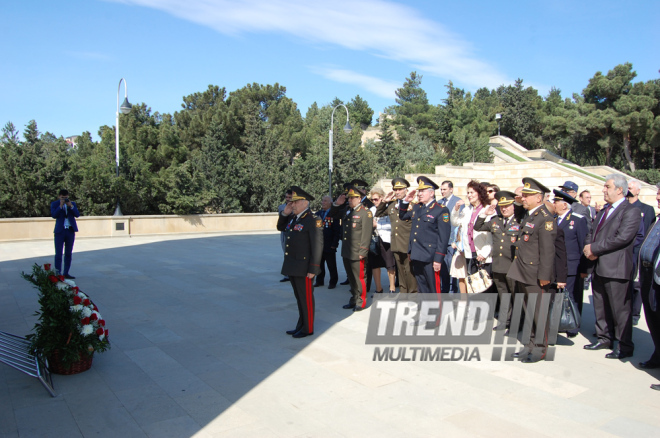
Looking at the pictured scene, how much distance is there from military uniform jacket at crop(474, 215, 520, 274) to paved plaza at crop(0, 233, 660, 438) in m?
1.27

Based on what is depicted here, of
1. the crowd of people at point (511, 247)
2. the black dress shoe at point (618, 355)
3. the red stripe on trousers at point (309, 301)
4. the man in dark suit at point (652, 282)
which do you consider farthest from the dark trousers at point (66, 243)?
the man in dark suit at point (652, 282)

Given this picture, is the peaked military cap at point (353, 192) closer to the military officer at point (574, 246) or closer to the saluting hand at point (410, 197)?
the saluting hand at point (410, 197)

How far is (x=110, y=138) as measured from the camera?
36.6 m

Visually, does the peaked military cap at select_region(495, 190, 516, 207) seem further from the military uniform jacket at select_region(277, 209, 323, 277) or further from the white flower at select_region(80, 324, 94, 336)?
the white flower at select_region(80, 324, 94, 336)

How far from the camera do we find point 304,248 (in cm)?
642

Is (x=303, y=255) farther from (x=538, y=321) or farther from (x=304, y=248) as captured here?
(x=538, y=321)

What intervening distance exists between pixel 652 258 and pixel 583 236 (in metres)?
1.70

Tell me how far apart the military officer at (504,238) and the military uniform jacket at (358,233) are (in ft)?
5.79

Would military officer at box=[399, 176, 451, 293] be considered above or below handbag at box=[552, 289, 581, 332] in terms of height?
above

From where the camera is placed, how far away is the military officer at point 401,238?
746 cm

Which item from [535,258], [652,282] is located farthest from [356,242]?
[652,282]

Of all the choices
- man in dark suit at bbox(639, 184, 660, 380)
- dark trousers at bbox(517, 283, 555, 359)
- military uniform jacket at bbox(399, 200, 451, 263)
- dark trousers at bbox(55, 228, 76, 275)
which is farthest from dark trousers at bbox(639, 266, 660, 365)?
dark trousers at bbox(55, 228, 76, 275)

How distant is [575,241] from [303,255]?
3.72 meters

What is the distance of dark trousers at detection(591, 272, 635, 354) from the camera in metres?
5.83
